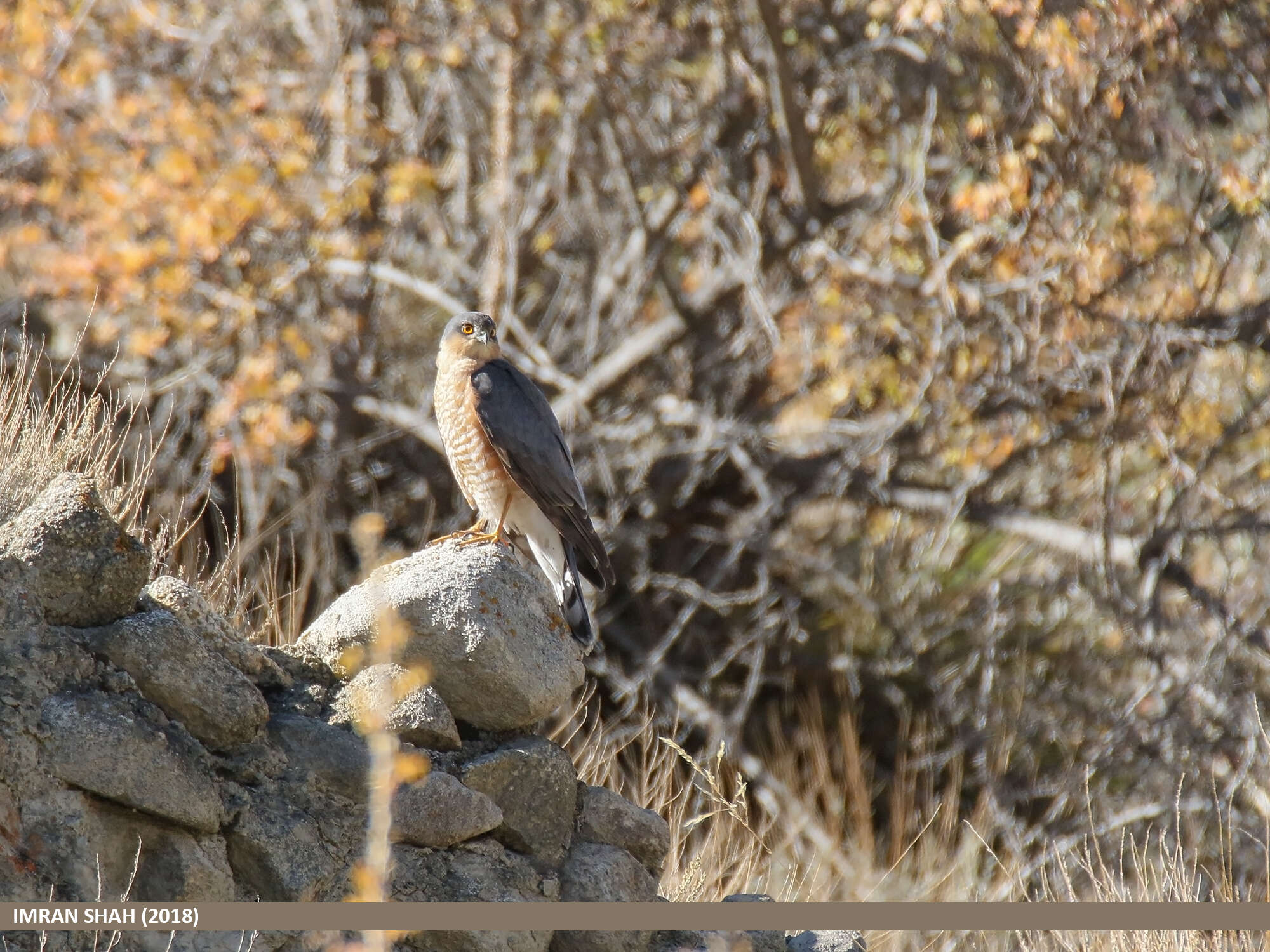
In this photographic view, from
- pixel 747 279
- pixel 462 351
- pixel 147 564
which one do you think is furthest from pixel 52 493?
pixel 747 279

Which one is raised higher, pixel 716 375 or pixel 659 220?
pixel 659 220

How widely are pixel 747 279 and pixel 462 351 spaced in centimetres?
375

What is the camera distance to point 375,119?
976 centimetres

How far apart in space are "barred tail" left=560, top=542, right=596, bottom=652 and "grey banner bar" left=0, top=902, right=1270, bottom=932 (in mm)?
959

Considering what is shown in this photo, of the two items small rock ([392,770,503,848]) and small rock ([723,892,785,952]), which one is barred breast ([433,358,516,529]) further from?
small rock ([723,892,785,952])

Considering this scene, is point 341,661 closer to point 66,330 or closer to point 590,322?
point 590,322

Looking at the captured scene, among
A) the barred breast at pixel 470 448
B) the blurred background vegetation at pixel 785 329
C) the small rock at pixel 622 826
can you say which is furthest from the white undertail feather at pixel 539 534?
the blurred background vegetation at pixel 785 329

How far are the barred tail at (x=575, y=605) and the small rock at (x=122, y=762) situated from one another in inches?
57.4

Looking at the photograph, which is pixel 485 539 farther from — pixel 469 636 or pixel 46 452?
pixel 46 452

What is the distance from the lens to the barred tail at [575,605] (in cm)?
443

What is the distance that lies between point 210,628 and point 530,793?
39.2 inches

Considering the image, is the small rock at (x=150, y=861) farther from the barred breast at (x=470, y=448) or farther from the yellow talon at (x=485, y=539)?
the barred breast at (x=470, y=448)

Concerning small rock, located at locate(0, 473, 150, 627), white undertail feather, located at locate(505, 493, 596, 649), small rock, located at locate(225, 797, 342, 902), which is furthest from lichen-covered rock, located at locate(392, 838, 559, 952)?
white undertail feather, located at locate(505, 493, 596, 649)

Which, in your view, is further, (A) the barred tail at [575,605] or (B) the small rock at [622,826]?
(A) the barred tail at [575,605]
